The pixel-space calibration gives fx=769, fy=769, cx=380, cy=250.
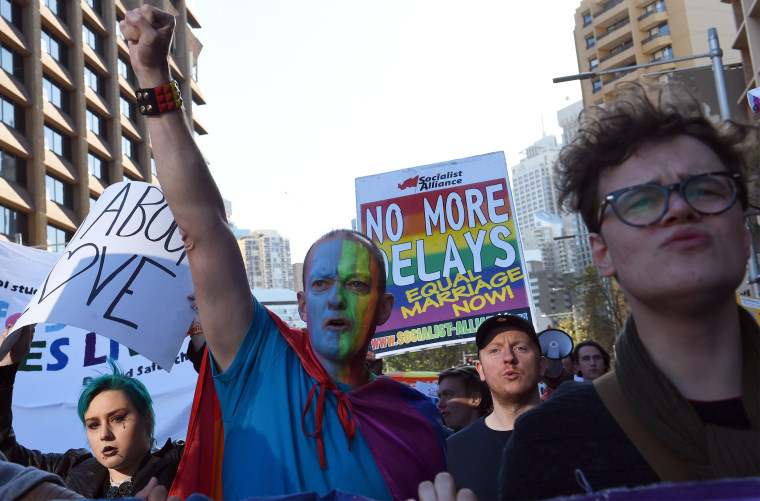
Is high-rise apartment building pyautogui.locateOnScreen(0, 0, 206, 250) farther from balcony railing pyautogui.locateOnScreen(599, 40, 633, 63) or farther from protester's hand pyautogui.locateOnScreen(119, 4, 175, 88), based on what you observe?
balcony railing pyautogui.locateOnScreen(599, 40, 633, 63)

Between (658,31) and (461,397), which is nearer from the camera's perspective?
(461,397)

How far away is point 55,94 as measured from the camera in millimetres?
33500

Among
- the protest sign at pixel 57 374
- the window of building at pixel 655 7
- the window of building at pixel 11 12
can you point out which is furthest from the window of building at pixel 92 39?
the window of building at pixel 655 7

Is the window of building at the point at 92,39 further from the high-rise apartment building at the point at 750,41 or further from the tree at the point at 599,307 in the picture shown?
the high-rise apartment building at the point at 750,41

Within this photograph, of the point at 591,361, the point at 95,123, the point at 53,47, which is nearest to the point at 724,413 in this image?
the point at 591,361

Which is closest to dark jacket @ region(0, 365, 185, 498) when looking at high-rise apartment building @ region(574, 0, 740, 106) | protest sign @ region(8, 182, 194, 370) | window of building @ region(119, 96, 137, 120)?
protest sign @ region(8, 182, 194, 370)

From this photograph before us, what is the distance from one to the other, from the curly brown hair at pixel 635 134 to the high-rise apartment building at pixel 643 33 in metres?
52.3

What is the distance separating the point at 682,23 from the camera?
53.8 metres

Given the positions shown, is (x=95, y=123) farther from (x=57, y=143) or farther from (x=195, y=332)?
(x=195, y=332)

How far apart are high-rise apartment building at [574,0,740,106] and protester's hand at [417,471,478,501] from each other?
173ft

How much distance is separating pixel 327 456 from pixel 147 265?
1.52 m

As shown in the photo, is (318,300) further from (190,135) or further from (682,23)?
(682,23)

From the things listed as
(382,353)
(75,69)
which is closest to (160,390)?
(382,353)

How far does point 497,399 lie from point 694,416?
7.32ft
